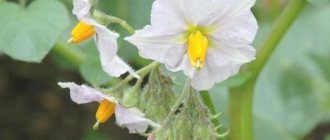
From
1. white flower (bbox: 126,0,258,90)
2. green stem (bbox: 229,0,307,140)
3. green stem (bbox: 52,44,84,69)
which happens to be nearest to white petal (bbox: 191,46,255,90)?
white flower (bbox: 126,0,258,90)

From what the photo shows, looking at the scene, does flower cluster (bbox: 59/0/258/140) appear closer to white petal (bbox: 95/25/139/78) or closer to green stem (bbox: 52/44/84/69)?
white petal (bbox: 95/25/139/78)

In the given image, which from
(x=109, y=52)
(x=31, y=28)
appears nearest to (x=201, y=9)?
(x=109, y=52)

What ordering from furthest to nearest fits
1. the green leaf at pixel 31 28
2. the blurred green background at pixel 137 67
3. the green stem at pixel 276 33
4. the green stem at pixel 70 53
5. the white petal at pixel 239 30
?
1. the blurred green background at pixel 137 67
2. the green stem at pixel 70 53
3. the green stem at pixel 276 33
4. the green leaf at pixel 31 28
5. the white petal at pixel 239 30

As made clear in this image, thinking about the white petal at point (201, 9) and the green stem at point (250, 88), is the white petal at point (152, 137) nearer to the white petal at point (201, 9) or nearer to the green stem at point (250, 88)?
the white petal at point (201, 9)

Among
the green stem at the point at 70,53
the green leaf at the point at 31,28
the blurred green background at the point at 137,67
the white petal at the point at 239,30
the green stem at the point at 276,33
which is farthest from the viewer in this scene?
the blurred green background at the point at 137,67

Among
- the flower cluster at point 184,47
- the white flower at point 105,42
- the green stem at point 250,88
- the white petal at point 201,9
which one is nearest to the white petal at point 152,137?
the flower cluster at point 184,47

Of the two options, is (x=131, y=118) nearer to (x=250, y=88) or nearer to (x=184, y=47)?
(x=184, y=47)

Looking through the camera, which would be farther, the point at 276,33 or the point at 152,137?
the point at 276,33
